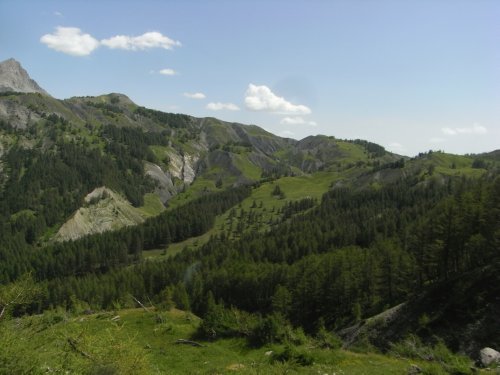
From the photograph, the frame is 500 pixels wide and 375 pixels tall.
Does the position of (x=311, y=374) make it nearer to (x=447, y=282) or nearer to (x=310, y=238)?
(x=447, y=282)

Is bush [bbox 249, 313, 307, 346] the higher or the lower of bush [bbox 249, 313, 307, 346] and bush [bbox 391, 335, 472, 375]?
the lower

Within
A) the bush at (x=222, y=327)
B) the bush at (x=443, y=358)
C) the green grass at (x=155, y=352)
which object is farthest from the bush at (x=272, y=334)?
the bush at (x=443, y=358)

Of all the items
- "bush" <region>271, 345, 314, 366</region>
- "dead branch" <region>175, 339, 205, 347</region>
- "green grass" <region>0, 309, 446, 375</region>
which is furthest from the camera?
"dead branch" <region>175, 339, 205, 347</region>

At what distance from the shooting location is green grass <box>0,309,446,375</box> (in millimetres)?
20391

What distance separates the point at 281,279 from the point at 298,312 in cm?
1688

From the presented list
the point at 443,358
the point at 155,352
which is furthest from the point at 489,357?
the point at 155,352

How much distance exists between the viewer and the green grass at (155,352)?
66.9 ft

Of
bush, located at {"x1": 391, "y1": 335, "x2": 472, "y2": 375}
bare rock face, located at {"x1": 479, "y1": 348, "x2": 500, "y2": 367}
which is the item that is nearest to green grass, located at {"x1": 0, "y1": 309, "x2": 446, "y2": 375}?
bush, located at {"x1": 391, "y1": 335, "x2": 472, "y2": 375}

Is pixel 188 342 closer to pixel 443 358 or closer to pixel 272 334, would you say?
pixel 272 334

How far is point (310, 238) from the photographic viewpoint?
542ft

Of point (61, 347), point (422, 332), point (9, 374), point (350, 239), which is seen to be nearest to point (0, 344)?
point (9, 374)

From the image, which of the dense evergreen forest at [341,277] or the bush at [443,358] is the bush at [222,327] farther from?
the bush at [443,358]

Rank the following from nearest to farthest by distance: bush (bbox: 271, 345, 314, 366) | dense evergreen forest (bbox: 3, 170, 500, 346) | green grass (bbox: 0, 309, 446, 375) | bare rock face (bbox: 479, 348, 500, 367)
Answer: green grass (bbox: 0, 309, 446, 375)
bush (bbox: 271, 345, 314, 366)
bare rock face (bbox: 479, 348, 500, 367)
dense evergreen forest (bbox: 3, 170, 500, 346)

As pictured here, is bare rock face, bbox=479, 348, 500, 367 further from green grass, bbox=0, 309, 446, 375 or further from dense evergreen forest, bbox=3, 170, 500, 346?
dense evergreen forest, bbox=3, 170, 500, 346
